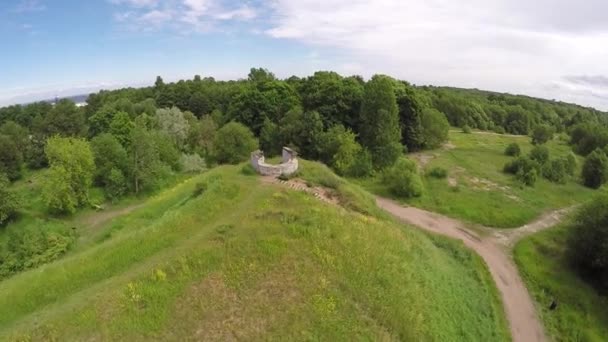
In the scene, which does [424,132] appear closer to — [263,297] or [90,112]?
[263,297]

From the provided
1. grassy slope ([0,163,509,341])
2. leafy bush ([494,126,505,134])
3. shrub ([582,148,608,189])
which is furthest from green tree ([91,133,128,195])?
leafy bush ([494,126,505,134])

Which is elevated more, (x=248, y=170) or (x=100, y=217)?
(x=248, y=170)

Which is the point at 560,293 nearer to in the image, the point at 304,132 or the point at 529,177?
the point at 529,177

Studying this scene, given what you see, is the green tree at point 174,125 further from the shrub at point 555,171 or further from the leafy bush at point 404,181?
the shrub at point 555,171

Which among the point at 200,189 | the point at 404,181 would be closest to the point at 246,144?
the point at 404,181

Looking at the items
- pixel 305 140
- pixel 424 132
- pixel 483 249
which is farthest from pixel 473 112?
pixel 483 249

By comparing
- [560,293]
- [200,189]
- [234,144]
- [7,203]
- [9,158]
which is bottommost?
[560,293]

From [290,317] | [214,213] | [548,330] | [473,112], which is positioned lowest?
[548,330]
